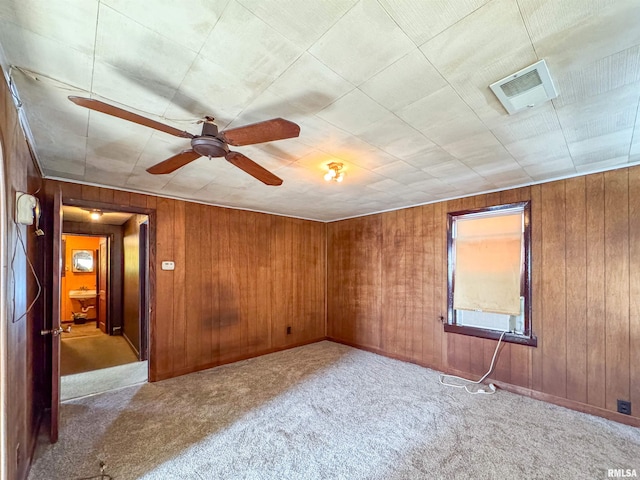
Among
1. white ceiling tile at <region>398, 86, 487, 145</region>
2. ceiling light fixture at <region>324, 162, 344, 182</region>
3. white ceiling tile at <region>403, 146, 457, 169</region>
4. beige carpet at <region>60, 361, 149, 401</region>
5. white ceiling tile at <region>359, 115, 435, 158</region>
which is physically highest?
white ceiling tile at <region>398, 86, 487, 145</region>

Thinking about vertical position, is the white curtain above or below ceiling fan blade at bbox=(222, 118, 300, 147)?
below

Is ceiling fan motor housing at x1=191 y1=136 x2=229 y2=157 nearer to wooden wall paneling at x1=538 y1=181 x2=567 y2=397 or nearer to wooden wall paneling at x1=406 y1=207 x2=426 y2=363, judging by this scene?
wooden wall paneling at x1=406 y1=207 x2=426 y2=363

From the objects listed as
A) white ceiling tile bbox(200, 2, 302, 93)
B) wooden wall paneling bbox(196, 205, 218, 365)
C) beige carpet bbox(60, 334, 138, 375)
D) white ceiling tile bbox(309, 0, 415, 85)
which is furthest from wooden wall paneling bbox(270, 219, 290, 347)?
white ceiling tile bbox(309, 0, 415, 85)

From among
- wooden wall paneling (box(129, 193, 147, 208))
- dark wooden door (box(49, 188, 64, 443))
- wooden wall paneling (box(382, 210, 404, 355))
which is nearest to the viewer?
dark wooden door (box(49, 188, 64, 443))

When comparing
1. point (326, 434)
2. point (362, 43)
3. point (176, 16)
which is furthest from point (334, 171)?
point (326, 434)

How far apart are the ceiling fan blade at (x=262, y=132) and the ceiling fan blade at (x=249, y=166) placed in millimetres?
175

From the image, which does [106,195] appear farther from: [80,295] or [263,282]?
[80,295]

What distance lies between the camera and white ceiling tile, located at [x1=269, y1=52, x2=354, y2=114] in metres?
1.36

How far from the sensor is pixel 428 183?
3.25 m

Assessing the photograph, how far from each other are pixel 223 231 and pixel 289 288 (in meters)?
1.55

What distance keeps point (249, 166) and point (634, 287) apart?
3590mm

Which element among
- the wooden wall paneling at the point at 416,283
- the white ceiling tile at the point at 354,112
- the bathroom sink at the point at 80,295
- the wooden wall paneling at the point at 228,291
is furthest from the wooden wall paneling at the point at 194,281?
the bathroom sink at the point at 80,295

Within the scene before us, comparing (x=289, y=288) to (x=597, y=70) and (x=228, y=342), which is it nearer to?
(x=228, y=342)

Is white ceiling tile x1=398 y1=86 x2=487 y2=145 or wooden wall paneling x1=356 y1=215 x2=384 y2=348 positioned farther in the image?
wooden wall paneling x1=356 y1=215 x2=384 y2=348
